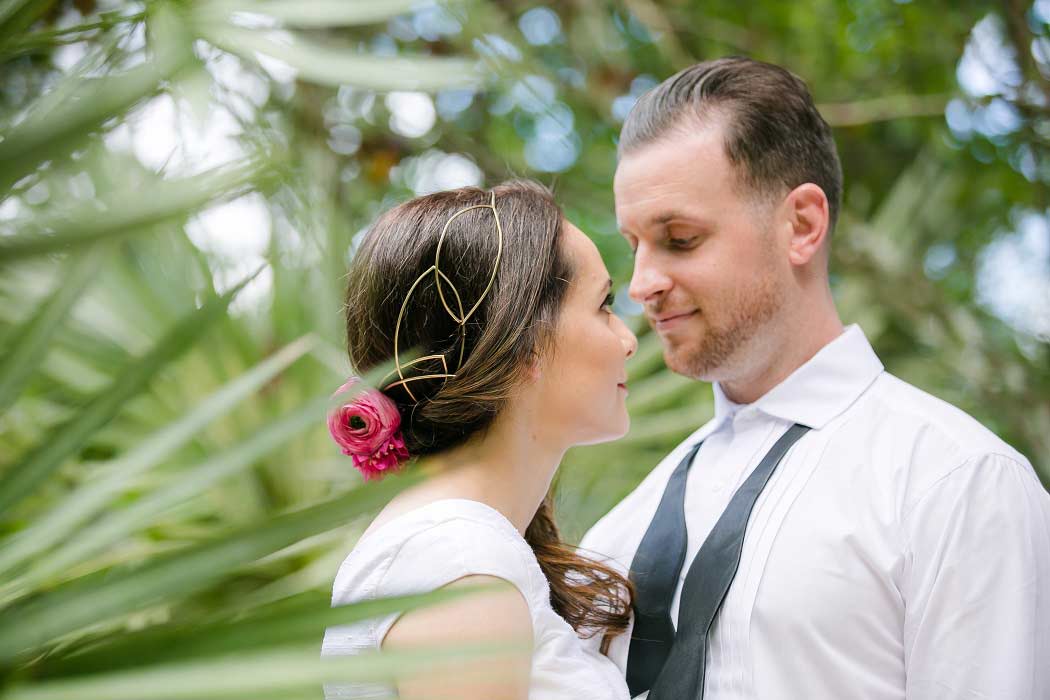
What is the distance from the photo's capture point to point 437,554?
131cm

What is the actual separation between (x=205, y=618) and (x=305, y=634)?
8 centimetres

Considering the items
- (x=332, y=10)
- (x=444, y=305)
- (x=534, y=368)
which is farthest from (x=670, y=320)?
(x=332, y=10)

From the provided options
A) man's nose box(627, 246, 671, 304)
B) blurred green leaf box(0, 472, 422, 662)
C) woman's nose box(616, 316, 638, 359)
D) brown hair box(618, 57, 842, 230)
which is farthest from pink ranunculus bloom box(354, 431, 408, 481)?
blurred green leaf box(0, 472, 422, 662)

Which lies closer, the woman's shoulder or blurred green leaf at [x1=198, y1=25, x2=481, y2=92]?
blurred green leaf at [x1=198, y1=25, x2=481, y2=92]

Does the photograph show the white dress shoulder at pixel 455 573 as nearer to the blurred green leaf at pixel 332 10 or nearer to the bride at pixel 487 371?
the bride at pixel 487 371

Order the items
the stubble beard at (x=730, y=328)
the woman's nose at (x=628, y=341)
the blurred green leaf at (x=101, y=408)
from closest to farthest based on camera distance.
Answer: the blurred green leaf at (x=101, y=408) → the woman's nose at (x=628, y=341) → the stubble beard at (x=730, y=328)

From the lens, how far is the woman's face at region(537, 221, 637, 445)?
1.58 meters

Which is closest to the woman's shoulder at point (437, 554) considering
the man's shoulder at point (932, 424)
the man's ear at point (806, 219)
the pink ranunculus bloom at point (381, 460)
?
the pink ranunculus bloom at point (381, 460)

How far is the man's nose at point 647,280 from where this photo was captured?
76.2 inches

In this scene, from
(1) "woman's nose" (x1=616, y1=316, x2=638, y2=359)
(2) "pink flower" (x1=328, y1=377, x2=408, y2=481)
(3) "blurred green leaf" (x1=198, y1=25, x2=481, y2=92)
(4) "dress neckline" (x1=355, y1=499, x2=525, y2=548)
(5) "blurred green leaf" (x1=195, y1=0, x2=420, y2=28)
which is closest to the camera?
(3) "blurred green leaf" (x1=198, y1=25, x2=481, y2=92)

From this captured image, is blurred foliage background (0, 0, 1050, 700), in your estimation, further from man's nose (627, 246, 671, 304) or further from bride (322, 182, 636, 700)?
man's nose (627, 246, 671, 304)

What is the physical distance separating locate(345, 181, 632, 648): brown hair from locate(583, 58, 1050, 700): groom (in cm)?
43

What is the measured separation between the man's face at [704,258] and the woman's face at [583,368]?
0.32 meters

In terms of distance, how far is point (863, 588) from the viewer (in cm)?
152
